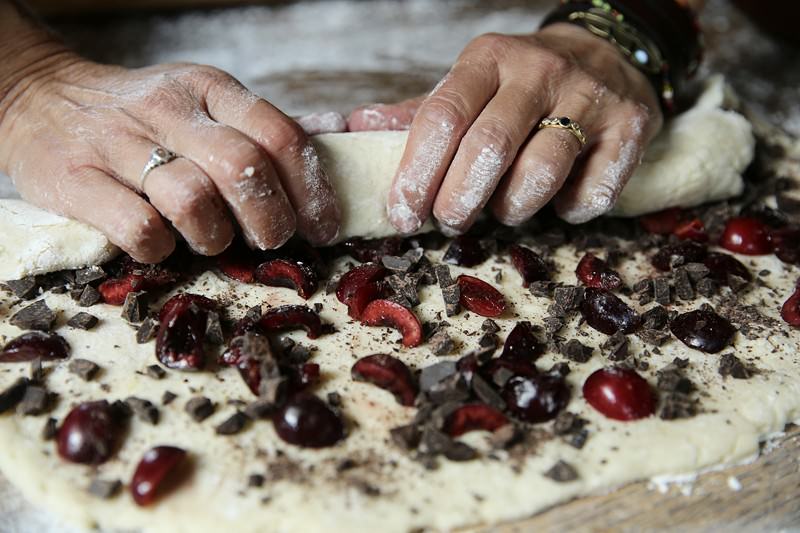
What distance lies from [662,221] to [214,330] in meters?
1.63

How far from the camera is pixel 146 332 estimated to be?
6.29 ft

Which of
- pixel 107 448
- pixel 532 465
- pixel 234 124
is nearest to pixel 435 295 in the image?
pixel 532 465

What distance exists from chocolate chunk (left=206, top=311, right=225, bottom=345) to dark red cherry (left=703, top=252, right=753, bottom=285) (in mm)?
1560

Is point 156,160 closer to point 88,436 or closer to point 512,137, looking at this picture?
point 88,436

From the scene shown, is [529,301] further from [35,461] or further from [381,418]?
[35,461]

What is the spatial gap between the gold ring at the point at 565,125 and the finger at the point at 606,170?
0.12 m

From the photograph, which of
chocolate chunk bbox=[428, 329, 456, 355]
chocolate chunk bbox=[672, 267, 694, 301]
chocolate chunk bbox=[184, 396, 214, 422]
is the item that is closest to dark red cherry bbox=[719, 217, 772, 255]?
chocolate chunk bbox=[672, 267, 694, 301]

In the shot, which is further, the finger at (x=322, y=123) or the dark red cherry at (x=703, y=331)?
the finger at (x=322, y=123)

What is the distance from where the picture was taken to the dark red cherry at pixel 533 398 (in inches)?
69.8

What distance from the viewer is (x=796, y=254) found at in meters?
2.43

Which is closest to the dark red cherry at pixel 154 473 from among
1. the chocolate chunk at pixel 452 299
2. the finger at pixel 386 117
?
the chocolate chunk at pixel 452 299

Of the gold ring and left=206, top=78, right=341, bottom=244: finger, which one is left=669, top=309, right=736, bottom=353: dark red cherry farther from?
left=206, top=78, right=341, bottom=244: finger

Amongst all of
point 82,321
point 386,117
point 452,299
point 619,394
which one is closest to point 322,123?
point 386,117

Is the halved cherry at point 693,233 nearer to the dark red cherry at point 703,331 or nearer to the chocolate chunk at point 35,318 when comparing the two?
the dark red cherry at point 703,331
